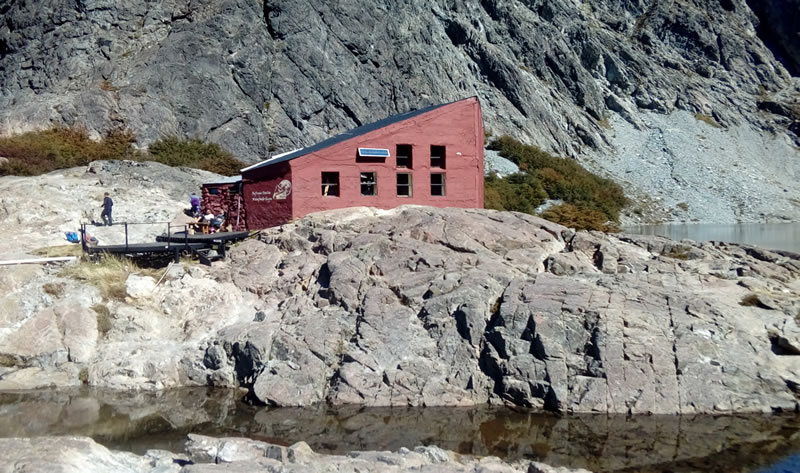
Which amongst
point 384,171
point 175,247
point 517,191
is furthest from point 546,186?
point 175,247

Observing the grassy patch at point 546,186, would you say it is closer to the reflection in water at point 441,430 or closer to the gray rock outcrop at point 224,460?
the reflection in water at point 441,430

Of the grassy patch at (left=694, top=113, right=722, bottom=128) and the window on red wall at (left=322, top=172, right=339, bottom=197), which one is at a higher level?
the grassy patch at (left=694, top=113, right=722, bottom=128)

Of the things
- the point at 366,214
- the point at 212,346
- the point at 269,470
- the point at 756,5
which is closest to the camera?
the point at 269,470

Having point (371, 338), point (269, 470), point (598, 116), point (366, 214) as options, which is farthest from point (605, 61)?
point (269, 470)

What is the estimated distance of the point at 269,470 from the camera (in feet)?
34.2

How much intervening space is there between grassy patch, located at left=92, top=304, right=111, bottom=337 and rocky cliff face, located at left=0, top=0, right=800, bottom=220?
30.3 metres

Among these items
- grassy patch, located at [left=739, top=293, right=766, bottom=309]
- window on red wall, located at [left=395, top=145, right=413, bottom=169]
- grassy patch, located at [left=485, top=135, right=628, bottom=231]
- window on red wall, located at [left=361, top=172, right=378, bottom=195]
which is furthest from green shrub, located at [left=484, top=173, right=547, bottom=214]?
grassy patch, located at [left=739, top=293, right=766, bottom=309]

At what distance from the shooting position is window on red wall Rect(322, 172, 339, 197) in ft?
83.5

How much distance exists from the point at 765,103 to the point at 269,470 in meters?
100.0

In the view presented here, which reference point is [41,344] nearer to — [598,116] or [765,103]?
[598,116]

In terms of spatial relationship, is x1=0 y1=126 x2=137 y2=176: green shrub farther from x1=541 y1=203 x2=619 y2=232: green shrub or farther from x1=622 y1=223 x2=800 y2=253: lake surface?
x1=622 y1=223 x2=800 y2=253: lake surface

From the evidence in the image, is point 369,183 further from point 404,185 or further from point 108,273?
point 108,273

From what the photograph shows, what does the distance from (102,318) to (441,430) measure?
1179 centimetres

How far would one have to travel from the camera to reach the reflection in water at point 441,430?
12.8 meters
